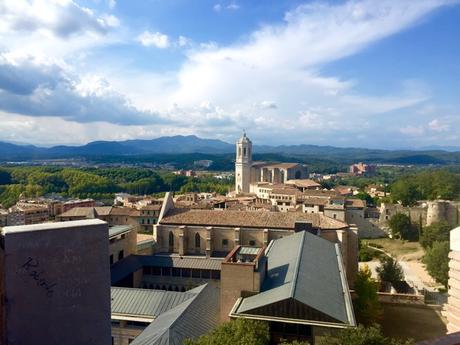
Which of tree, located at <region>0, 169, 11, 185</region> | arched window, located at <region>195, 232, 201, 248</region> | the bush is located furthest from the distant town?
tree, located at <region>0, 169, 11, 185</region>

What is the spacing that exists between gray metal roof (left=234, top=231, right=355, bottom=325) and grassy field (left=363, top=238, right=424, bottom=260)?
29.6 m

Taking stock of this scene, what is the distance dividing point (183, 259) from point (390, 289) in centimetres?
1798

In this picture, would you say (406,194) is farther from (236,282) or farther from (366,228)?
(236,282)

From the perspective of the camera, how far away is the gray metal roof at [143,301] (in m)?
22.0

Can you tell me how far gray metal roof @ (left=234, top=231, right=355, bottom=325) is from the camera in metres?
17.4

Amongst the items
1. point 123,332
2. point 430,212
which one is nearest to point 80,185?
point 430,212

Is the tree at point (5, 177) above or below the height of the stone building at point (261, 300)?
below

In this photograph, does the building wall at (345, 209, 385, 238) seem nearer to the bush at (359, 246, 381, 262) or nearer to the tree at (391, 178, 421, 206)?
the bush at (359, 246, 381, 262)

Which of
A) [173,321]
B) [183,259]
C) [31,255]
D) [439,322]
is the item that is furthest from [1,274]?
[439,322]

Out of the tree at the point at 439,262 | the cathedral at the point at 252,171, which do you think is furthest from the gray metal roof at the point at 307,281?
the cathedral at the point at 252,171

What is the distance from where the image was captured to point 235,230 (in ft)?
114

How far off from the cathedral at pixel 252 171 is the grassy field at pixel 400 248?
46.6 m

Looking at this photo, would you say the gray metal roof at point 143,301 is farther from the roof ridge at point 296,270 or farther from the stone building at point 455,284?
the stone building at point 455,284

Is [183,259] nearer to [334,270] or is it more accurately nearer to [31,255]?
[334,270]
